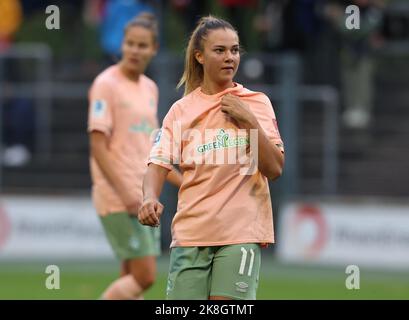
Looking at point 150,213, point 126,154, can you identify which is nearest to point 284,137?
point 126,154

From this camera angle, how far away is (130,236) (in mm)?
11125

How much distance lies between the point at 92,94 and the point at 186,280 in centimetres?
336

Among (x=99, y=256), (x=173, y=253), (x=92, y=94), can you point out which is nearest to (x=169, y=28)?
(x=99, y=256)

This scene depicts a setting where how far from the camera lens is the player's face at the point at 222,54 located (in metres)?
8.36

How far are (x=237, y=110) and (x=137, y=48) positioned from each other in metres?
3.20

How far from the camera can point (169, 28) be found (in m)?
23.3

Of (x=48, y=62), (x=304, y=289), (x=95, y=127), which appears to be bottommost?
(x=304, y=289)

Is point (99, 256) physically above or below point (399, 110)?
below

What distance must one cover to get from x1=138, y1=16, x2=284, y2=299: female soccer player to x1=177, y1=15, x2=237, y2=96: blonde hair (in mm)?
21

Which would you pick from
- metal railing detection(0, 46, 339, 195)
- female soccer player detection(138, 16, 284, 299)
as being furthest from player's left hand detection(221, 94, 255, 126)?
metal railing detection(0, 46, 339, 195)

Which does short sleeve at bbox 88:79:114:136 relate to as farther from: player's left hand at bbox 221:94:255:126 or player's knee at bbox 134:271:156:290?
player's left hand at bbox 221:94:255:126

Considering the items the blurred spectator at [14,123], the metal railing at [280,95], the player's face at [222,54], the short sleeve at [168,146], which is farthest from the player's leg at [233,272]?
the blurred spectator at [14,123]

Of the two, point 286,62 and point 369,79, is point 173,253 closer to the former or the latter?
point 286,62

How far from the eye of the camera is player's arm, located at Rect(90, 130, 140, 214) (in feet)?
36.0
